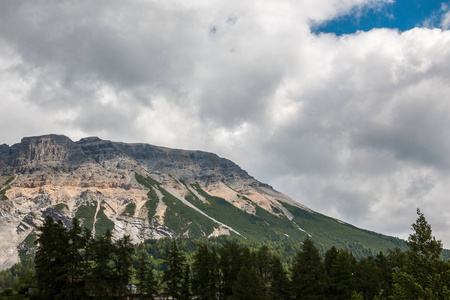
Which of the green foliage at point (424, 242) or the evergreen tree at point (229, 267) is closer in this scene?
the green foliage at point (424, 242)

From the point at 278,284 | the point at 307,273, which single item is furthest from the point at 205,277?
the point at 307,273

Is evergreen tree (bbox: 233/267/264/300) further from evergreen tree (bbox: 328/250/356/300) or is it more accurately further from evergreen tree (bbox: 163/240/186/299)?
evergreen tree (bbox: 328/250/356/300)

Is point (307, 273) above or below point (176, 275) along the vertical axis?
above

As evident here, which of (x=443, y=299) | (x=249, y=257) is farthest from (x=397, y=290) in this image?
(x=249, y=257)

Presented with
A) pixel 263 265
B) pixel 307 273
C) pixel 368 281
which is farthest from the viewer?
pixel 263 265

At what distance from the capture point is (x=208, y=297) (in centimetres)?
7356

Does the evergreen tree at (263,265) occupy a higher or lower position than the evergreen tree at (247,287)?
higher

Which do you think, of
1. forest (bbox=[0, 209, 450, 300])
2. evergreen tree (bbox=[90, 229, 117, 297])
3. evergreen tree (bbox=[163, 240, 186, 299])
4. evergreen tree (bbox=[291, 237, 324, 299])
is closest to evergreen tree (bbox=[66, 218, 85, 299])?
forest (bbox=[0, 209, 450, 300])

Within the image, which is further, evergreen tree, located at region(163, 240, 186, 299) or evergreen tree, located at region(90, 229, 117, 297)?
evergreen tree, located at region(163, 240, 186, 299)

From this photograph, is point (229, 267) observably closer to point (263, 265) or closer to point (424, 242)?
point (263, 265)

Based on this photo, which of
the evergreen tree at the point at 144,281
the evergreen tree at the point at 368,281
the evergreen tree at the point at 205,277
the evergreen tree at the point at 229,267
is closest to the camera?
the evergreen tree at the point at 205,277

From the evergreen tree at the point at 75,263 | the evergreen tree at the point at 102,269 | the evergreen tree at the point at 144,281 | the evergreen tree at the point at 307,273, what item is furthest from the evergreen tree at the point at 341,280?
the evergreen tree at the point at 75,263

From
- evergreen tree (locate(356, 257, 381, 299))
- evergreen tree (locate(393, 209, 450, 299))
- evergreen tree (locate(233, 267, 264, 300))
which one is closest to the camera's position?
evergreen tree (locate(393, 209, 450, 299))

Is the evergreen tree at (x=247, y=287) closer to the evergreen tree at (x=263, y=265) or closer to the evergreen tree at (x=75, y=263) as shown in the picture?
the evergreen tree at (x=263, y=265)
